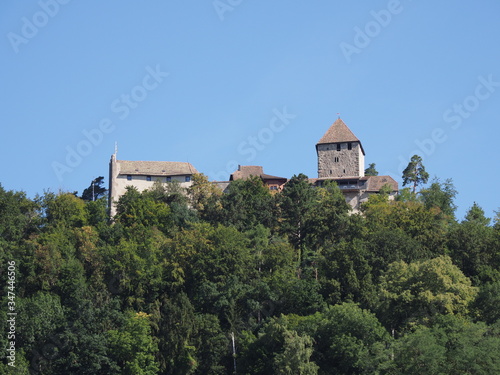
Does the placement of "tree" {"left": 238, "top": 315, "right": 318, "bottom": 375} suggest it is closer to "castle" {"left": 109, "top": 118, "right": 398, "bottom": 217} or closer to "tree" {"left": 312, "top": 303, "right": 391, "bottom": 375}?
"tree" {"left": 312, "top": 303, "right": 391, "bottom": 375}

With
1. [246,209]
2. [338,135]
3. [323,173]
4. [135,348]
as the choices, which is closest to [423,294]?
[135,348]

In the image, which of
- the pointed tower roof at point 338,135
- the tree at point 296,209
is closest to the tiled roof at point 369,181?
the pointed tower roof at point 338,135

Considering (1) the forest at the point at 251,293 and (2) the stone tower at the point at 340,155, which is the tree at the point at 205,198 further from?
(2) the stone tower at the point at 340,155

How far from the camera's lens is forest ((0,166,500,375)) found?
5341 centimetres

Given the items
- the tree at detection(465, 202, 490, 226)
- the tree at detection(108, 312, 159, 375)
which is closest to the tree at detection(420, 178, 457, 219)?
the tree at detection(465, 202, 490, 226)

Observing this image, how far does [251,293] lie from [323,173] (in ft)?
117

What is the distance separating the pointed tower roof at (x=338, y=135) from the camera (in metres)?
95.9

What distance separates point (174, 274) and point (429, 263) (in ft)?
56.6

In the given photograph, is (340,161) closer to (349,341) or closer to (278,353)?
(349,341)

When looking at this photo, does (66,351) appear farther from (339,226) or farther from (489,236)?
(489,236)

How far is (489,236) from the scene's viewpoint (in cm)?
6725

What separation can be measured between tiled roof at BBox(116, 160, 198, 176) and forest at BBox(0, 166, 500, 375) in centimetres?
1508

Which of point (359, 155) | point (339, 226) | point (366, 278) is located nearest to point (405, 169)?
point (359, 155)

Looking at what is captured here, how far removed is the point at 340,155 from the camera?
312ft
